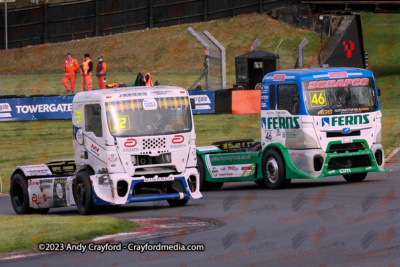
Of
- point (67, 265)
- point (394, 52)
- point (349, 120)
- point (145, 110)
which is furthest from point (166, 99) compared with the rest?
point (394, 52)

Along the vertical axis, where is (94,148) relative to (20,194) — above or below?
above

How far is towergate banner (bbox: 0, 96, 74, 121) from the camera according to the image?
32.0 meters

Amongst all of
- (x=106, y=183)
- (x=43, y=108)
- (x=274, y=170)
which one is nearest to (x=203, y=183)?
(x=274, y=170)

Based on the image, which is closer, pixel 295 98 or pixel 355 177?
pixel 295 98

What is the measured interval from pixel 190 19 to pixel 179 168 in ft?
133

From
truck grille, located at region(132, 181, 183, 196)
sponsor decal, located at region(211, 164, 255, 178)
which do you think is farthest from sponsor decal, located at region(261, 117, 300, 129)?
truck grille, located at region(132, 181, 183, 196)

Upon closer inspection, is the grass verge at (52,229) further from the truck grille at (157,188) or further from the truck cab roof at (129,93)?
the truck cab roof at (129,93)

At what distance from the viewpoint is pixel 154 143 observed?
1528cm

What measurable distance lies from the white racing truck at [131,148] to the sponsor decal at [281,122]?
2.74 m

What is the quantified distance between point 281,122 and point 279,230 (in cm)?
613

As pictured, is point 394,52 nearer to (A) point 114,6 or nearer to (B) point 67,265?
(A) point 114,6

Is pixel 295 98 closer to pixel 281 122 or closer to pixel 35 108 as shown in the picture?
pixel 281 122

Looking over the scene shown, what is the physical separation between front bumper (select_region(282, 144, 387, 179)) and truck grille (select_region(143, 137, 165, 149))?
335cm

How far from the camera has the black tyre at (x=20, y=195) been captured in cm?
1658
